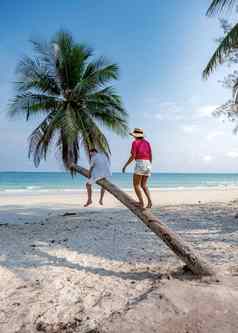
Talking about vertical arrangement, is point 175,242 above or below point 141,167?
below

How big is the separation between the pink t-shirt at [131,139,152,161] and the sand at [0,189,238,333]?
1959 millimetres

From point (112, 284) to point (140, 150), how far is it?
2688mm

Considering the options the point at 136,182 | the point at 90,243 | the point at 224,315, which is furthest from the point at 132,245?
the point at 224,315

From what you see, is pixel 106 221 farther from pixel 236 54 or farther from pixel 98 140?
pixel 236 54

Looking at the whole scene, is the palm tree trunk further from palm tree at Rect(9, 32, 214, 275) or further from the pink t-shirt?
palm tree at Rect(9, 32, 214, 275)

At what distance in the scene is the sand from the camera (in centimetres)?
317

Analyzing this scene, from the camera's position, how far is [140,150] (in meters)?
5.79

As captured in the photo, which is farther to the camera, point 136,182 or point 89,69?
point 89,69

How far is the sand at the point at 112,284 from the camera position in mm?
3166

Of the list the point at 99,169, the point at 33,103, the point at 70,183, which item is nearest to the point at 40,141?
the point at 33,103

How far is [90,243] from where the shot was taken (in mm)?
6434

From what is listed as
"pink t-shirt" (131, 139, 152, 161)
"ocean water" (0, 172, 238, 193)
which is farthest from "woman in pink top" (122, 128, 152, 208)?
"ocean water" (0, 172, 238, 193)

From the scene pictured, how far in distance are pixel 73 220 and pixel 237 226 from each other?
5151 millimetres

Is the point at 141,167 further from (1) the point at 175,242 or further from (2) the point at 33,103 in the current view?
(2) the point at 33,103
